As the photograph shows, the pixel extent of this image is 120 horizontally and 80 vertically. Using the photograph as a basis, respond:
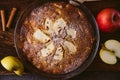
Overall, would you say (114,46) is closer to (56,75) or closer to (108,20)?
(108,20)

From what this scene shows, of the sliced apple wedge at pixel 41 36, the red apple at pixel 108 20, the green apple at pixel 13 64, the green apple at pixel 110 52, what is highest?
the red apple at pixel 108 20

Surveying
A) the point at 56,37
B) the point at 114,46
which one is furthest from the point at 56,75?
the point at 114,46

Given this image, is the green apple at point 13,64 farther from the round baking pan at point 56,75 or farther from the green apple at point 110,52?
the green apple at point 110,52

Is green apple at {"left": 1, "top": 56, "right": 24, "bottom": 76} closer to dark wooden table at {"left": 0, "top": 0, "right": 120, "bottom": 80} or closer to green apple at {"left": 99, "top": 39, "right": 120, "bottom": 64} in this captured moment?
dark wooden table at {"left": 0, "top": 0, "right": 120, "bottom": 80}

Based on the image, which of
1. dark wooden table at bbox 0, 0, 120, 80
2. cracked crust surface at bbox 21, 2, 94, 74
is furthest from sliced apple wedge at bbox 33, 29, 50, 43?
dark wooden table at bbox 0, 0, 120, 80

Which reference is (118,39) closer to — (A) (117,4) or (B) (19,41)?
(A) (117,4)

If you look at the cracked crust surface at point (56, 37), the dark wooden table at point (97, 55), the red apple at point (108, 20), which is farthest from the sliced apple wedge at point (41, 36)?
the red apple at point (108, 20)
